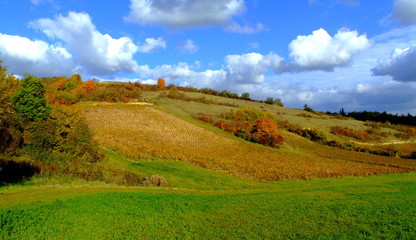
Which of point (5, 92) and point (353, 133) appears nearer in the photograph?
point (5, 92)

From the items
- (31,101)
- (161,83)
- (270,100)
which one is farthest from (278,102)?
(31,101)

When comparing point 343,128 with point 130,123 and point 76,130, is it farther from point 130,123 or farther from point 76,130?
point 76,130

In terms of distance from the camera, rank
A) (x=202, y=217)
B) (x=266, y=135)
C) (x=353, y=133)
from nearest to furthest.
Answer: (x=202, y=217)
(x=266, y=135)
(x=353, y=133)

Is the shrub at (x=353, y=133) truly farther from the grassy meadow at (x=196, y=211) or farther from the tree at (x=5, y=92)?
the tree at (x=5, y=92)

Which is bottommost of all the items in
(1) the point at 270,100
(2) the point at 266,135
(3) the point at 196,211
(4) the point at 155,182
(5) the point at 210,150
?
(4) the point at 155,182

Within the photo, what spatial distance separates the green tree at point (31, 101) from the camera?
124 ft

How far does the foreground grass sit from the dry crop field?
18372 millimetres

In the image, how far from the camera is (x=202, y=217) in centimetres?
1642

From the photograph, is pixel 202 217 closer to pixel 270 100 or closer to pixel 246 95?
pixel 270 100

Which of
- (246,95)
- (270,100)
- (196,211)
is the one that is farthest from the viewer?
(246,95)

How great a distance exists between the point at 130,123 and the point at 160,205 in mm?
43024

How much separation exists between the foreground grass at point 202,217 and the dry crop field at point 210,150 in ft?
60.3

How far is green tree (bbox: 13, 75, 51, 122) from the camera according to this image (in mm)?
37688

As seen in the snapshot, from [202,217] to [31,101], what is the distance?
32.2m
